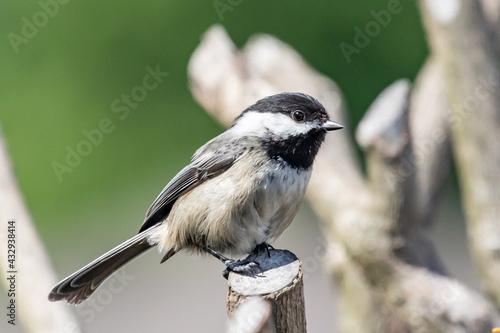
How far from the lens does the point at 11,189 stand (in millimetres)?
2588

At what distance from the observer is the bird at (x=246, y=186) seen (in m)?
2.21

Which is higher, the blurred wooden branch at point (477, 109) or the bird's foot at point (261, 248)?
the bird's foot at point (261, 248)

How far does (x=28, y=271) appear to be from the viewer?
8.05 feet

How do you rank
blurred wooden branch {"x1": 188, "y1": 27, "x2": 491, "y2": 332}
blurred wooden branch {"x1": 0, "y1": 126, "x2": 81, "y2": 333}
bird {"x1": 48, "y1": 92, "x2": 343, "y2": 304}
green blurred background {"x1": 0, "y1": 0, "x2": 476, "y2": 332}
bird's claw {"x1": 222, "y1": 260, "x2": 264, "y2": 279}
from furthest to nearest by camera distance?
green blurred background {"x1": 0, "y1": 0, "x2": 476, "y2": 332}
blurred wooden branch {"x1": 188, "y1": 27, "x2": 491, "y2": 332}
blurred wooden branch {"x1": 0, "y1": 126, "x2": 81, "y2": 333}
bird {"x1": 48, "y1": 92, "x2": 343, "y2": 304}
bird's claw {"x1": 222, "y1": 260, "x2": 264, "y2": 279}

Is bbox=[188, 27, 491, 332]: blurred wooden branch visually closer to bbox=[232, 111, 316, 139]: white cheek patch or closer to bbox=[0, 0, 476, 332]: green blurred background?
bbox=[232, 111, 316, 139]: white cheek patch

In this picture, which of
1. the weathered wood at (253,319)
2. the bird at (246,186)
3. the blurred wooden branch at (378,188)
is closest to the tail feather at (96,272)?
the bird at (246,186)

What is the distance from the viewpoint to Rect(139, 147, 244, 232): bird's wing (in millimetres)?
2295

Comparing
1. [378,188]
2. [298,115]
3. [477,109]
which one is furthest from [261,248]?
[477,109]

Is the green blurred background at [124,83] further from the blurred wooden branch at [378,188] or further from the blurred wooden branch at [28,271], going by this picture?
the blurred wooden branch at [28,271]

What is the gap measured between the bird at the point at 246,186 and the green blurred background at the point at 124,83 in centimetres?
268

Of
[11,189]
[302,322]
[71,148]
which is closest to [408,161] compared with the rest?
[302,322]

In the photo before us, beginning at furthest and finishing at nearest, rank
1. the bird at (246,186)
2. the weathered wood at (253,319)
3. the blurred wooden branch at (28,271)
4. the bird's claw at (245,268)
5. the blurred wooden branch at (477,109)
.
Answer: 1. the blurred wooden branch at (477,109)
2. the blurred wooden branch at (28,271)
3. the bird at (246,186)
4. the bird's claw at (245,268)
5. the weathered wood at (253,319)

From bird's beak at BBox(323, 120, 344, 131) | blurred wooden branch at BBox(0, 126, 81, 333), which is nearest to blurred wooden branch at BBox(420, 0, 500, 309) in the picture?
bird's beak at BBox(323, 120, 344, 131)

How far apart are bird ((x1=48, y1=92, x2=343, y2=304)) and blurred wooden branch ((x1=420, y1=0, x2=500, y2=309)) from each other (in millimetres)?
1107
